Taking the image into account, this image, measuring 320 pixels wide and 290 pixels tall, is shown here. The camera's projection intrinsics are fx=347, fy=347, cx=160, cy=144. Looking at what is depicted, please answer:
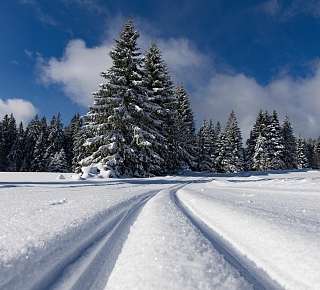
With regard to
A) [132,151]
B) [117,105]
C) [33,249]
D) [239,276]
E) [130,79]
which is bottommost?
[239,276]

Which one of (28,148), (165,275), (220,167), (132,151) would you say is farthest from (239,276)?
(28,148)

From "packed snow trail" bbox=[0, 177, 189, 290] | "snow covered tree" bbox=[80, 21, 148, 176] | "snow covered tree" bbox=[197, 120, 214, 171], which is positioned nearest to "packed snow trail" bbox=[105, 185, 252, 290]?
"packed snow trail" bbox=[0, 177, 189, 290]

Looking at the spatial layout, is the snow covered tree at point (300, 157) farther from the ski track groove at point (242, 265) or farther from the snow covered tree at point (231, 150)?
the ski track groove at point (242, 265)

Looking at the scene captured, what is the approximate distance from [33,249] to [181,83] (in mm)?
46018

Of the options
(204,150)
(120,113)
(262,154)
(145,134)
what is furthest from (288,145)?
(120,113)

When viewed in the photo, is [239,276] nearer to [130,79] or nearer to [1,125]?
[130,79]

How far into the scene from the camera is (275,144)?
56.8m

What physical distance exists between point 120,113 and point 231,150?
36.0 meters

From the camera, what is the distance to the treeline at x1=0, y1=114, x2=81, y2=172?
61.8 m

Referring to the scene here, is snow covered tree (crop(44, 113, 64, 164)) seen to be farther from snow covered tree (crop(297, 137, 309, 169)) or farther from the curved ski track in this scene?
the curved ski track

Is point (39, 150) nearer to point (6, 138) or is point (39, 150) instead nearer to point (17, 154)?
point (17, 154)

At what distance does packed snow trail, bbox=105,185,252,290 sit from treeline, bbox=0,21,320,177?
61.4 ft

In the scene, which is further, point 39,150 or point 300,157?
point 300,157

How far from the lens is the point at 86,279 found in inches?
97.5
